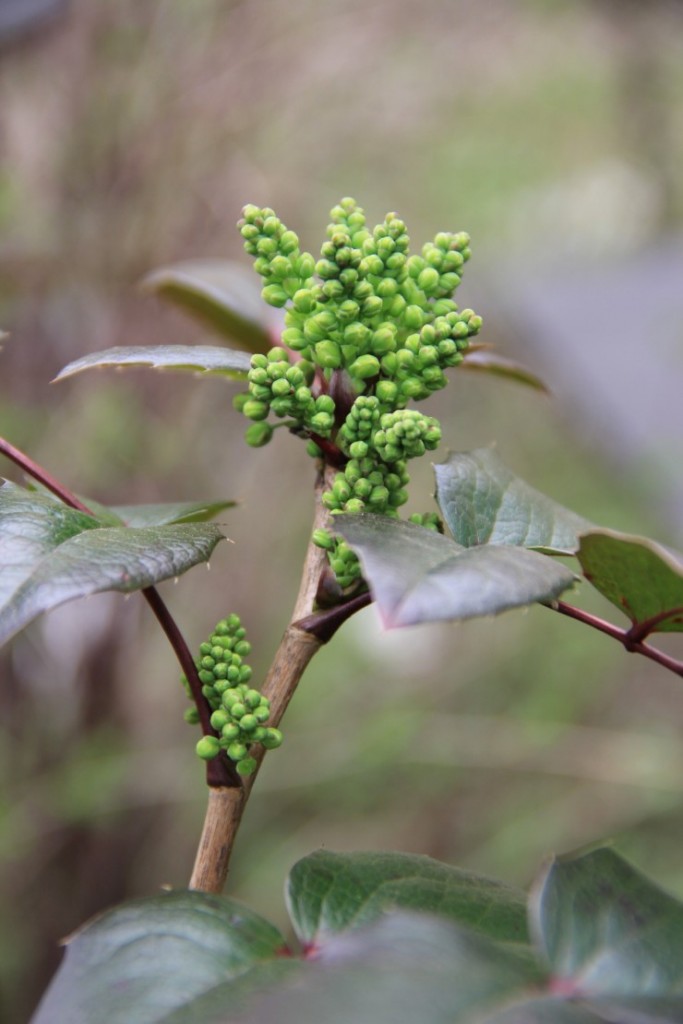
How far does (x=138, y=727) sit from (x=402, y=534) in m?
1.64

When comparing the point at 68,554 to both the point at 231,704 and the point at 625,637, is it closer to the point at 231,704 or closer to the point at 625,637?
the point at 231,704

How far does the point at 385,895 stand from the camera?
39 centimetres

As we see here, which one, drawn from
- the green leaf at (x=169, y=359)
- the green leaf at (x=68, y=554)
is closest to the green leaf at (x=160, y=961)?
the green leaf at (x=68, y=554)

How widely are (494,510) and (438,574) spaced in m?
0.16

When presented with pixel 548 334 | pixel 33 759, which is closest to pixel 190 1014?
pixel 33 759

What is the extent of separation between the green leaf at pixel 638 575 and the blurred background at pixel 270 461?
1282mm

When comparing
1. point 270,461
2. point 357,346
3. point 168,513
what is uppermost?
point 357,346

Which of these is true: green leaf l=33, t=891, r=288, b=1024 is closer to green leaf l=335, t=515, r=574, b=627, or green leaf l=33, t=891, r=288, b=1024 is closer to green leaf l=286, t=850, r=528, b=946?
green leaf l=286, t=850, r=528, b=946

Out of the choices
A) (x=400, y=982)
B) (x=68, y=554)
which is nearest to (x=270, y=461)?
(x=68, y=554)

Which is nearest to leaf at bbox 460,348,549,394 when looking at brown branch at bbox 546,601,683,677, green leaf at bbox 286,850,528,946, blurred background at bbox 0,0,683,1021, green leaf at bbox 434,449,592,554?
green leaf at bbox 434,449,592,554

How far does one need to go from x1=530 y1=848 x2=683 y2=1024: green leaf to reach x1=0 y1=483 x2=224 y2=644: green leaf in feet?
0.61

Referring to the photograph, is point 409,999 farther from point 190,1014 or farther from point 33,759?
point 33,759

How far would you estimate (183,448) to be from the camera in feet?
6.37

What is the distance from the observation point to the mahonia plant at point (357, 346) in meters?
0.42
